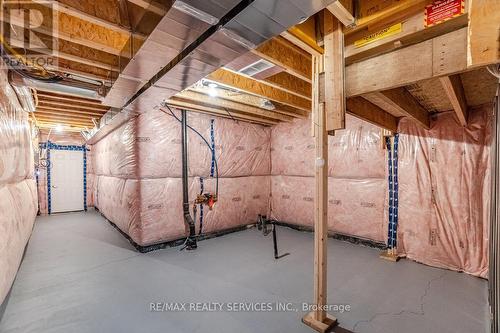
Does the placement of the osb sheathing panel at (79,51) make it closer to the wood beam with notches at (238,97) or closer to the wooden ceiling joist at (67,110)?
the wood beam with notches at (238,97)

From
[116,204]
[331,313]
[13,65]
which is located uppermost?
[13,65]

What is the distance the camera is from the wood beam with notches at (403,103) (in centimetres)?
207

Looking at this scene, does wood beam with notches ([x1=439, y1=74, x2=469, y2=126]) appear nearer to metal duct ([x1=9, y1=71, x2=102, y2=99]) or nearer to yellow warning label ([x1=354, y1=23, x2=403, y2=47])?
yellow warning label ([x1=354, y1=23, x2=403, y2=47])

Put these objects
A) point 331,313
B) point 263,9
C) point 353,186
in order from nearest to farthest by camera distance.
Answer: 1. point 263,9
2. point 331,313
3. point 353,186

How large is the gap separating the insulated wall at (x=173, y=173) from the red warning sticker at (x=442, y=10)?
362 cm

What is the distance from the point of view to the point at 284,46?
87.7 inches

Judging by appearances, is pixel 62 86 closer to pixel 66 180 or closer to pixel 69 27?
pixel 69 27

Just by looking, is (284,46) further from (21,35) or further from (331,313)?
(331,313)

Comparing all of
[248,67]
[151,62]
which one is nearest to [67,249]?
[151,62]

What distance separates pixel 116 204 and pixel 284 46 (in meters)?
4.48

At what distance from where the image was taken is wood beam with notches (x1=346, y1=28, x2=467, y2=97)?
1.37 metres

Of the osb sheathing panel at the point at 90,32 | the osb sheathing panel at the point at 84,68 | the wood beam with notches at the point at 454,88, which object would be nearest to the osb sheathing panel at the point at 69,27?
the osb sheathing panel at the point at 90,32

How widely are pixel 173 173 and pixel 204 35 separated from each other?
113 inches

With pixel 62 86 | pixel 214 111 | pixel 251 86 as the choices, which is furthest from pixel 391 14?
pixel 62 86
